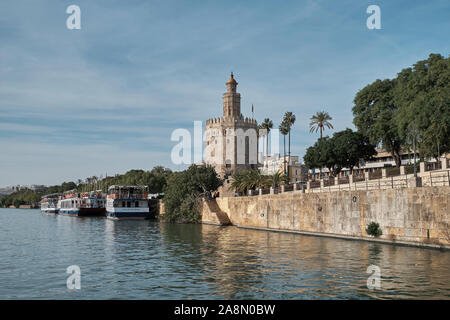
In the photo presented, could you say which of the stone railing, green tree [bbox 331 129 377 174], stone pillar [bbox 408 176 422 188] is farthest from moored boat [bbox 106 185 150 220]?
stone pillar [bbox 408 176 422 188]

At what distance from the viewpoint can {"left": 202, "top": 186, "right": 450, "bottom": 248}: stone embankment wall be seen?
25.1 meters

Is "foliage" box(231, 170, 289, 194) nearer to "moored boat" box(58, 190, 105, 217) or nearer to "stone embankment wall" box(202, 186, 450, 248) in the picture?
"stone embankment wall" box(202, 186, 450, 248)

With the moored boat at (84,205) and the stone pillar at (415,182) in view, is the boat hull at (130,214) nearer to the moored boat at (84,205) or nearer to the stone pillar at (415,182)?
the moored boat at (84,205)

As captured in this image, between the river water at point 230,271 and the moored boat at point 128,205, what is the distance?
41373 mm

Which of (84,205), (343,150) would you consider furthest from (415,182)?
(84,205)

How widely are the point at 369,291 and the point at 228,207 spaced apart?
3999cm

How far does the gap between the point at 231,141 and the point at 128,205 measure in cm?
3669

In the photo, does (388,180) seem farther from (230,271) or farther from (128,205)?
(128,205)

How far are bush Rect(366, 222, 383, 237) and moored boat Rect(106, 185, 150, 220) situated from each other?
Result: 49475mm

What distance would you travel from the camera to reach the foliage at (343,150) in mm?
63375

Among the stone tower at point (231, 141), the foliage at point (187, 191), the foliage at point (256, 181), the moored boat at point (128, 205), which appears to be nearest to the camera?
the foliage at point (256, 181)

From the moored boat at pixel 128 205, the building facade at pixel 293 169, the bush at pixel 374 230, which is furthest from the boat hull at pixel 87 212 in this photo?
the bush at pixel 374 230

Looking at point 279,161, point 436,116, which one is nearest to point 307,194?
point 436,116

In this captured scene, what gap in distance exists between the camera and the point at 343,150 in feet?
207
